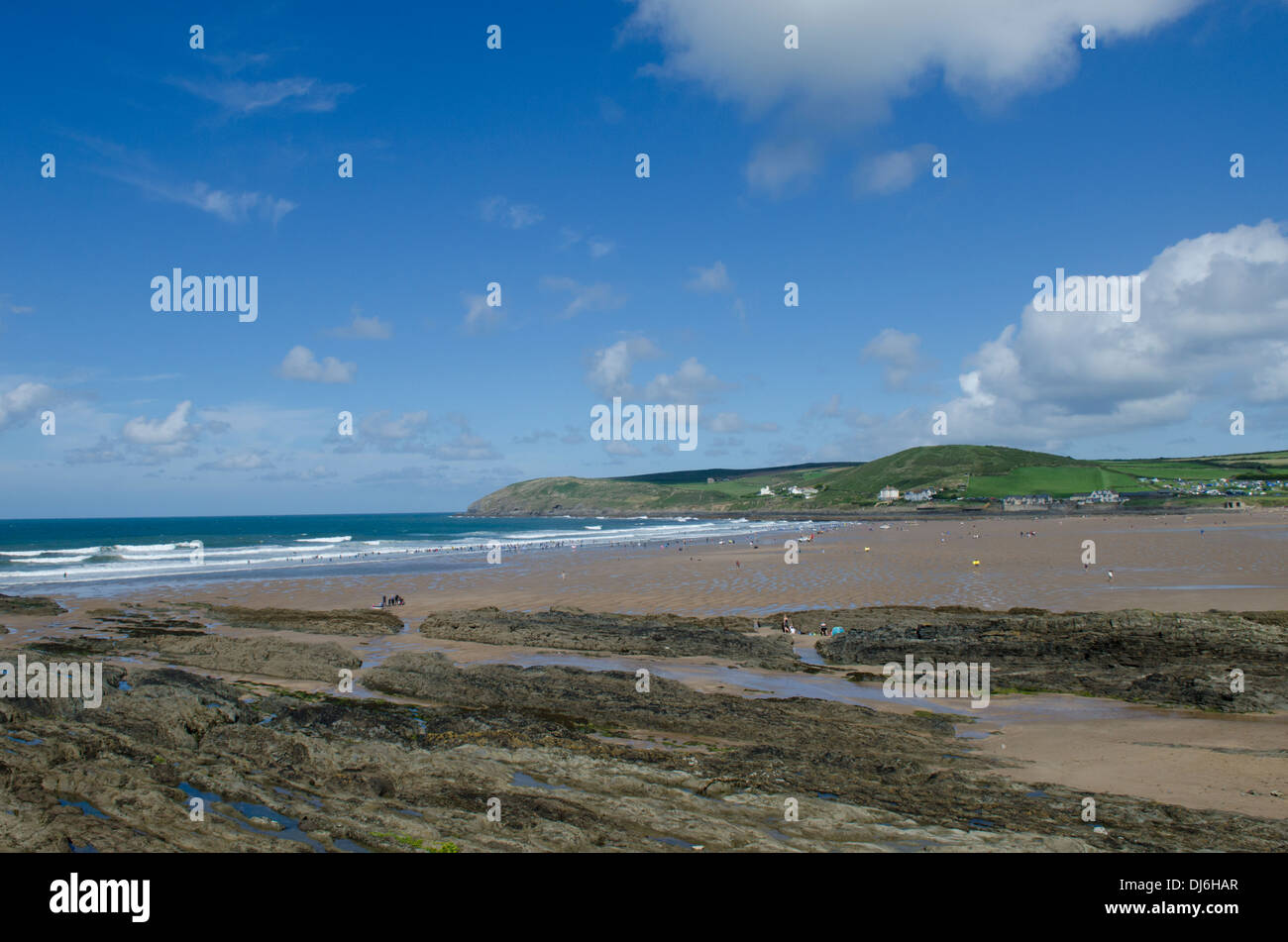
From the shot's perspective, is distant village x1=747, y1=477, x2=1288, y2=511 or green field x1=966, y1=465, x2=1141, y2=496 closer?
distant village x1=747, y1=477, x2=1288, y2=511

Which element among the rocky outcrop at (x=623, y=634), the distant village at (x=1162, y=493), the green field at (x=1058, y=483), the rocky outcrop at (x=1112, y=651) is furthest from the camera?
the green field at (x=1058, y=483)

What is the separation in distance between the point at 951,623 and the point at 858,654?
6149 millimetres

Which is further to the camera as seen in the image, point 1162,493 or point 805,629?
point 1162,493

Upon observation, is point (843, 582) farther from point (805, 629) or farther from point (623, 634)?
point (623, 634)

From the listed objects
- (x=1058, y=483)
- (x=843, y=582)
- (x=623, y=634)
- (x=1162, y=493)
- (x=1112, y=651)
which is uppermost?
(x=1058, y=483)

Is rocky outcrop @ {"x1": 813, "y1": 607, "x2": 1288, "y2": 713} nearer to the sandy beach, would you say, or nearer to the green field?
the sandy beach

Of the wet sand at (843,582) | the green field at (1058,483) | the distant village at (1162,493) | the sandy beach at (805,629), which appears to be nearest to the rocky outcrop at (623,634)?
the sandy beach at (805,629)

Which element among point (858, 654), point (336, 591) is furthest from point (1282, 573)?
point (336, 591)

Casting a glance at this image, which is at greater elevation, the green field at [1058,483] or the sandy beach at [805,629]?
the green field at [1058,483]

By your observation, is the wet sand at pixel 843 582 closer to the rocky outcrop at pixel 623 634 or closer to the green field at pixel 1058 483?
the rocky outcrop at pixel 623 634

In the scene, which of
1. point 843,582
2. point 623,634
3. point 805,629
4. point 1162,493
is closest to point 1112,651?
point 805,629

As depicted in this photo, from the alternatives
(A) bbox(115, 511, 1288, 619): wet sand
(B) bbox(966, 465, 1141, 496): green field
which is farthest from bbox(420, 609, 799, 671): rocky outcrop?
(B) bbox(966, 465, 1141, 496): green field

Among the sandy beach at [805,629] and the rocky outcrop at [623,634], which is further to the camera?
the rocky outcrop at [623,634]

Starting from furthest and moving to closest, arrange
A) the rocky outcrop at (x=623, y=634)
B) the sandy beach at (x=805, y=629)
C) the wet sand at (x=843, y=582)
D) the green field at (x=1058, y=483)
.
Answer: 1. the green field at (x=1058, y=483)
2. the wet sand at (x=843, y=582)
3. the rocky outcrop at (x=623, y=634)
4. the sandy beach at (x=805, y=629)
